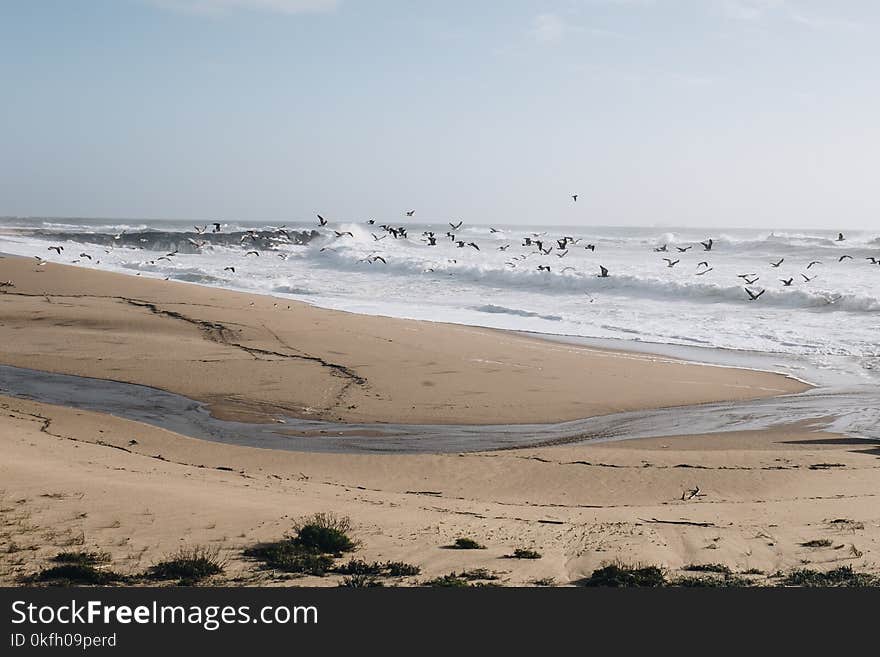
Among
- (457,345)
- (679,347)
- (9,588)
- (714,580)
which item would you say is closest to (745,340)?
(679,347)

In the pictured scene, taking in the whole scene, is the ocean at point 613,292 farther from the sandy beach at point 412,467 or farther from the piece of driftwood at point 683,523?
the piece of driftwood at point 683,523

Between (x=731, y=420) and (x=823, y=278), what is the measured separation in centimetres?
2714

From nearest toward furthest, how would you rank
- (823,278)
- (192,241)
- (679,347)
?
1. (679,347)
2. (823,278)
3. (192,241)

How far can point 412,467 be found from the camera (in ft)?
34.2

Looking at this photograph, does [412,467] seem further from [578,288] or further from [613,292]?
[578,288]

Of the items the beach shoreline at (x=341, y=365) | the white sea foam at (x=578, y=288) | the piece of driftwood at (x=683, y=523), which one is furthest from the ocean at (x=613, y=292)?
the piece of driftwood at (x=683, y=523)

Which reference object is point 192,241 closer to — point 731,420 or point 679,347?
point 679,347

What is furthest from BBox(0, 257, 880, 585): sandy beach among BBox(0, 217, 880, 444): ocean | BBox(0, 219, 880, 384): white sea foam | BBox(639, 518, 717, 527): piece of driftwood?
BBox(0, 219, 880, 384): white sea foam

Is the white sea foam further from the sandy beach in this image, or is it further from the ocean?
the sandy beach

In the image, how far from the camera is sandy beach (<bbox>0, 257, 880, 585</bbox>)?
22.6 ft

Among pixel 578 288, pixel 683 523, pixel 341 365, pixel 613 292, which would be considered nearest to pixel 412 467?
pixel 683 523

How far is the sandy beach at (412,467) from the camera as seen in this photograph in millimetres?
6875

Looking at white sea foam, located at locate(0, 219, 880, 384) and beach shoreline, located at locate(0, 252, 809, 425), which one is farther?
white sea foam, located at locate(0, 219, 880, 384)

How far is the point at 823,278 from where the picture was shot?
37250 mm
